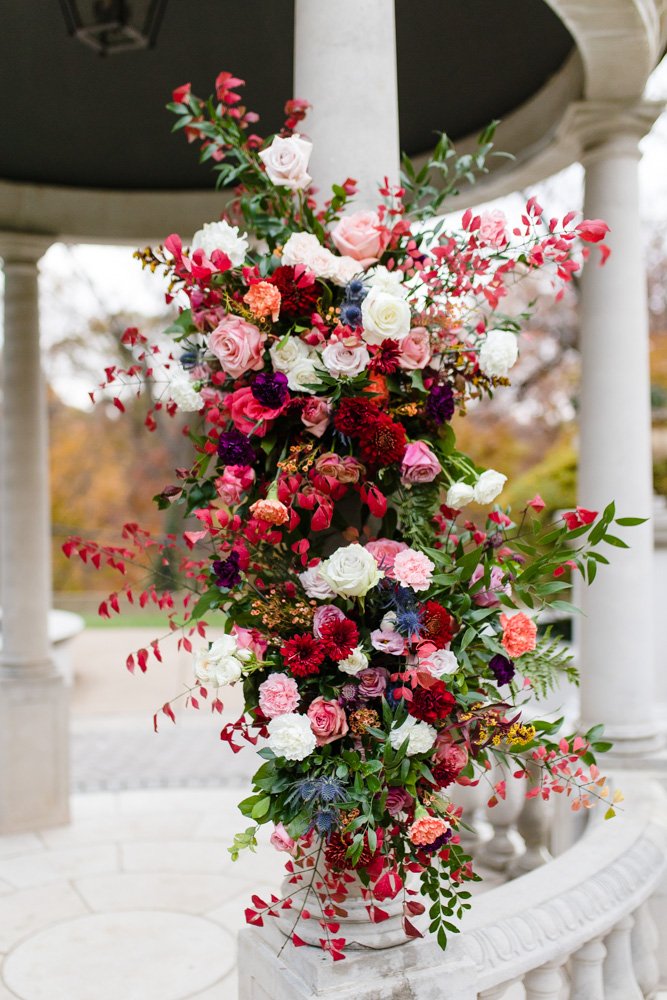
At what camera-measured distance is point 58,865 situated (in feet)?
31.9

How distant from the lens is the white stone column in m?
4.84

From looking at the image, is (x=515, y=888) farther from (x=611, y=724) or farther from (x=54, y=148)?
(x=54, y=148)

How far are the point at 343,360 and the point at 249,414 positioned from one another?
48cm

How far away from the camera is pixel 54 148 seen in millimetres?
11125

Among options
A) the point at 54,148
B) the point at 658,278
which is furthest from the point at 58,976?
the point at 658,278

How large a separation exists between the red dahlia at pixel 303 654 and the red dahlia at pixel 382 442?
826 millimetres

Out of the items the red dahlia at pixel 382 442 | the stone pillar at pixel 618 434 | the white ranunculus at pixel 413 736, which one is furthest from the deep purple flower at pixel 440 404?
the stone pillar at pixel 618 434

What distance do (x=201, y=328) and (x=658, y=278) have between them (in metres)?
30.3

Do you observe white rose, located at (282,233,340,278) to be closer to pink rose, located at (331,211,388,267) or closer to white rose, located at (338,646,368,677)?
pink rose, located at (331,211,388,267)

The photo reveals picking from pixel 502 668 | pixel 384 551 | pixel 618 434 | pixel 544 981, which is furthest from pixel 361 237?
pixel 618 434

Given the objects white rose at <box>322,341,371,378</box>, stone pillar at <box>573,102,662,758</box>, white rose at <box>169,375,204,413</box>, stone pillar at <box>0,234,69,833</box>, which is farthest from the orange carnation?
stone pillar at <box>0,234,69,833</box>

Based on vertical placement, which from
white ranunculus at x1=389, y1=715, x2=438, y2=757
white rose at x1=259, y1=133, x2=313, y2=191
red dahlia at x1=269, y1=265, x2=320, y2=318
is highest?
white rose at x1=259, y1=133, x2=313, y2=191

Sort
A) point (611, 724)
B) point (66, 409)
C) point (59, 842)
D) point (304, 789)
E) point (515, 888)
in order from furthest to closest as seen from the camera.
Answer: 1. point (66, 409)
2. point (59, 842)
3. point (611, 724)
4. point (515, 888)
5. point (304, 789)

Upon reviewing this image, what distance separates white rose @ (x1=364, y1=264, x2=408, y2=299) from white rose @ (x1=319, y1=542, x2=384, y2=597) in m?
1.15
